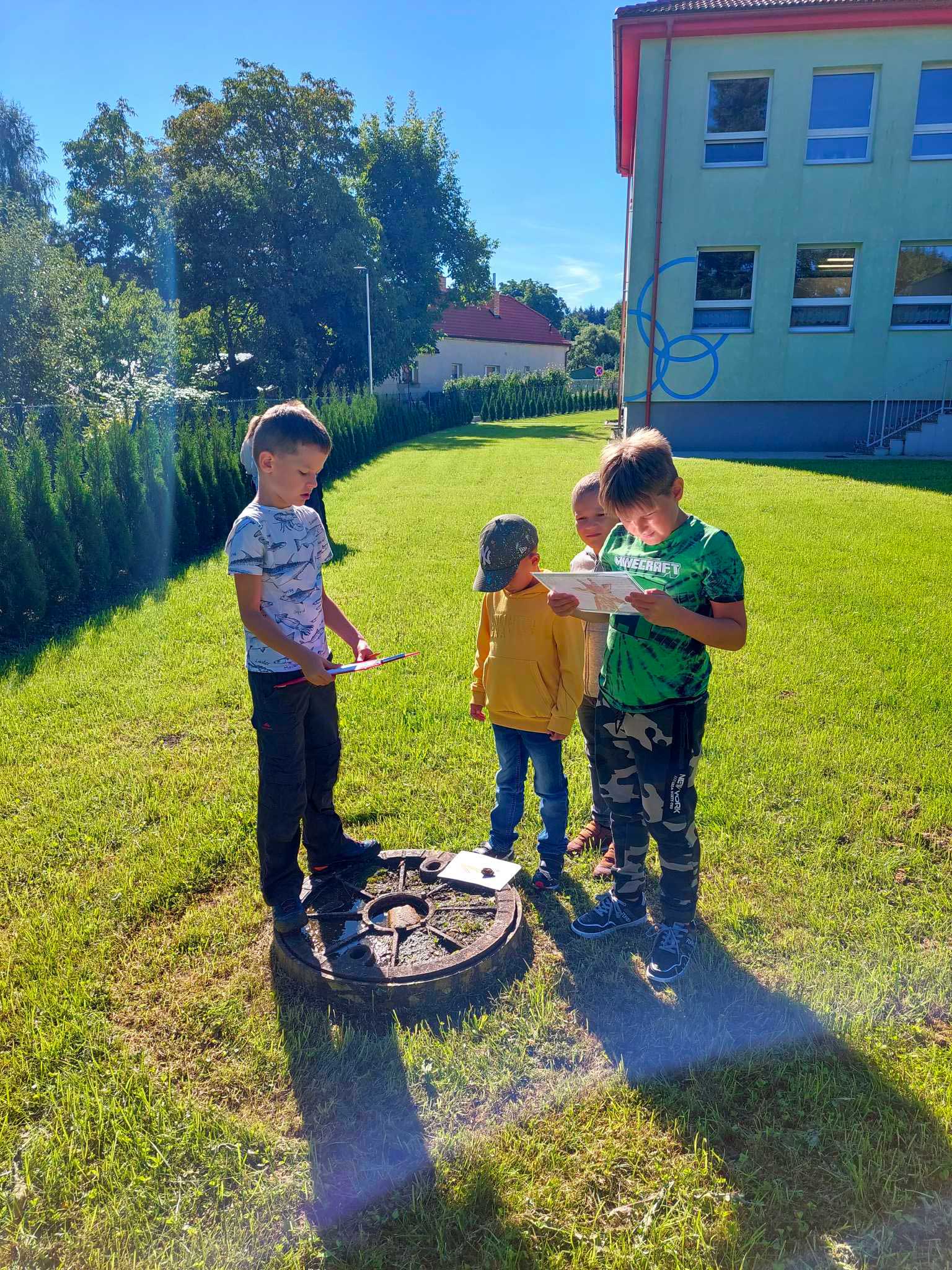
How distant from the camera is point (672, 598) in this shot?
2.29 m

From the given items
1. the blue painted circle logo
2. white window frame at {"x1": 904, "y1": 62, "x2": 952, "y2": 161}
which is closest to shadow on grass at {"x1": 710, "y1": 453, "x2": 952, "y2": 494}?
the blue painted circle logo

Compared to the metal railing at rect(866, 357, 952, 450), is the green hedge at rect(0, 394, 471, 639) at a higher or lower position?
lower

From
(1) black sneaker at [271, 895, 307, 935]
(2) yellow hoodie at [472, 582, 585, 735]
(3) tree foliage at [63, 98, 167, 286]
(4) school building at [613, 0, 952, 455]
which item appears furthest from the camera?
(3) tree foliage at [63, 98, 167, 286]

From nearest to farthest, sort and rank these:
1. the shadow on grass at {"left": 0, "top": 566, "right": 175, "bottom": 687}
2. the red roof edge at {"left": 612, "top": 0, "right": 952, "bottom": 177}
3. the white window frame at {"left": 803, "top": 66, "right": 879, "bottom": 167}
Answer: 1. the shadow on grass at {"left": 0, "top": 566, "right": 175, "bottom": 687}
2. the red roof edge at {"left": 612, "top": 0, "right": 952, "bottom": 177}
3. the white window frame at {"left": 803, "top": 66, "right": 879, "bottom": 167}

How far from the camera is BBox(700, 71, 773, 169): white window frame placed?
51.3ft

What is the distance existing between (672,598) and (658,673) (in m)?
0.30

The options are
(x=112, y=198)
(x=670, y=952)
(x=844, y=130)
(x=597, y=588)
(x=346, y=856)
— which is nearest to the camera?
(x=597, y=588)

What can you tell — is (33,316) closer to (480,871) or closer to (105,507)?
(105,507)

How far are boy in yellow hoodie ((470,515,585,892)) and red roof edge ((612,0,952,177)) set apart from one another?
16.8 metres

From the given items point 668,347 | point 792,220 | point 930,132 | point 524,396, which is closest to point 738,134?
point 792,220

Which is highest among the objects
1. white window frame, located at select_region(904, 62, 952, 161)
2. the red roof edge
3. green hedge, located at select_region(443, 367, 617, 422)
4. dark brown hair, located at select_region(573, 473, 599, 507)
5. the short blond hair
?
the red roof edge

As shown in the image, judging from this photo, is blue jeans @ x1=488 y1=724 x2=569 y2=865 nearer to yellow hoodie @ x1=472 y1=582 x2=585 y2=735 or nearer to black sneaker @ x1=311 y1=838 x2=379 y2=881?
yellow hoodie @ x1=472 y1=582 x2=585 y2=735

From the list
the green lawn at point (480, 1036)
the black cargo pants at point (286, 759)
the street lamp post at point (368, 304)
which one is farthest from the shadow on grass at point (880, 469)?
the street lamp post at point (368, 304)

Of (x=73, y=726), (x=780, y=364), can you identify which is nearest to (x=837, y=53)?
(x=780, y=364)
